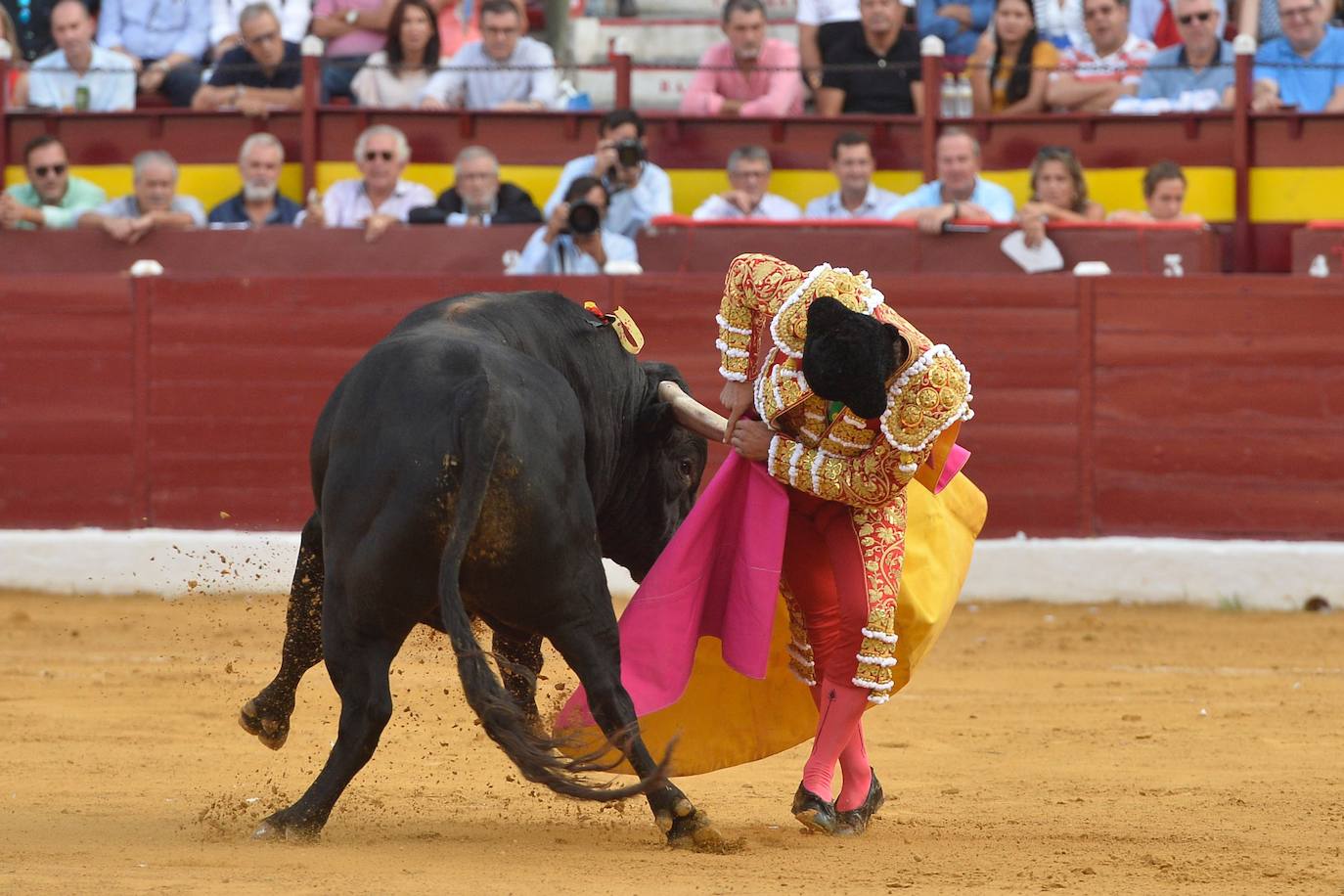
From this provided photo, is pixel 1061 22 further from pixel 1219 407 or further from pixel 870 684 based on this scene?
pixel 870 684

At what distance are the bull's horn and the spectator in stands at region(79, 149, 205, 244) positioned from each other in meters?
4.53

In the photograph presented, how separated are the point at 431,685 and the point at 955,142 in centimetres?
307

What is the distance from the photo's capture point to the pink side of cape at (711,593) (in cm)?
392

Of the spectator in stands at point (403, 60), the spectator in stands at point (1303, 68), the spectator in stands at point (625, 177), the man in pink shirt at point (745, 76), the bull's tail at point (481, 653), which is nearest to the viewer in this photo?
the bull's tail at point (481, 653)

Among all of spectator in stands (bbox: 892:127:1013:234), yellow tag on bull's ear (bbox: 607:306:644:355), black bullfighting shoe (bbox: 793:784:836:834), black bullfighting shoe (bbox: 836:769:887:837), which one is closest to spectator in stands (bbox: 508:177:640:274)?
spectator in stands (bbox: 892:127:1013:234)

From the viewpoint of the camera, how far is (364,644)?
3510 millimetres

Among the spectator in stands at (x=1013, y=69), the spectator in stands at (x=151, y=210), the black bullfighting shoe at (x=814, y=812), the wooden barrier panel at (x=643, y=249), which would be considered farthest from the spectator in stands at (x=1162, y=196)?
the black bullfighting shoe at (x=814, y=812)

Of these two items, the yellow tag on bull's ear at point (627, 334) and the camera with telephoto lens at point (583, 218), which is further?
the camera with telephoto lens at point (583, 218)

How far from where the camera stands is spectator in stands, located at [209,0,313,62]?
930cm

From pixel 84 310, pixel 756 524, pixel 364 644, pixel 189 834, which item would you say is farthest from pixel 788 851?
pixel 84 310

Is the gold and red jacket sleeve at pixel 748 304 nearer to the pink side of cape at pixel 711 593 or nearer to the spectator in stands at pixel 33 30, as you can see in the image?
the pink side of cape at pixel 711 593

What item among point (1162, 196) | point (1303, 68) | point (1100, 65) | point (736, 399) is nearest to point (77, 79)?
point (1100, 65)

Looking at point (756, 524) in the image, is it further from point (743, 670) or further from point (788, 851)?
point (788, 851)

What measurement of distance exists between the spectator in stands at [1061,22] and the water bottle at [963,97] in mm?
379
